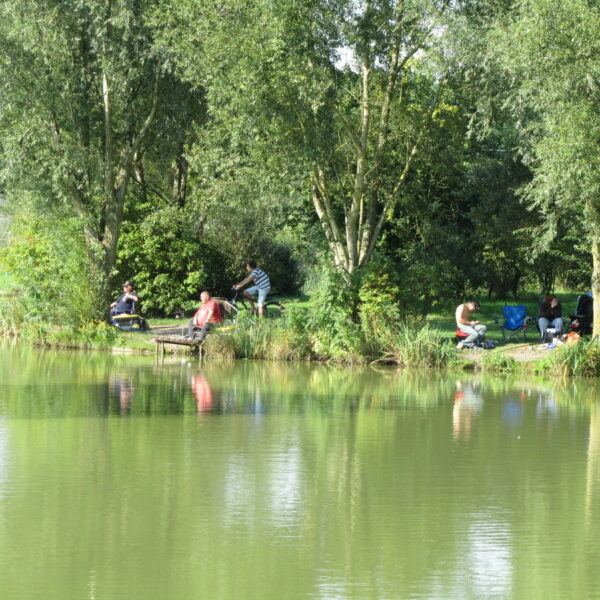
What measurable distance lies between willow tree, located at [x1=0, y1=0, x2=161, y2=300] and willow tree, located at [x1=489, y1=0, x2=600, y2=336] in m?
8.59

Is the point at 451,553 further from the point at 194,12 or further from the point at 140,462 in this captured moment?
the point at 194,12

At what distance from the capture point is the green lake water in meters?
8.15

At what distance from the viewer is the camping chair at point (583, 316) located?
23531mm

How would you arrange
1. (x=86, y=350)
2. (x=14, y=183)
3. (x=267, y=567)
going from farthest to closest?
1. (x=14, y=183)
2. (x=86, y=350)
3. (x=267, y=567)

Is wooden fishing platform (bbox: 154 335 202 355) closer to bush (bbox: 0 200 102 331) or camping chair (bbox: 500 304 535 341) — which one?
bush (bbox: 0 200 102 331)

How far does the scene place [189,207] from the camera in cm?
3011

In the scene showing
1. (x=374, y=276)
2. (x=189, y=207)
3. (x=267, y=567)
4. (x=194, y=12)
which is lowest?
(x=267, y=567)

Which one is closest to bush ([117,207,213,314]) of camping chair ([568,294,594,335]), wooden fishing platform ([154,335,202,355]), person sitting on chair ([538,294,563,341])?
wooden fishing platform ([154,335,202,355])

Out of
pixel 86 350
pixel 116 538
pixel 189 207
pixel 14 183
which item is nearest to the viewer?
pixel 116 538

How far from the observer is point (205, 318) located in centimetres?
2420

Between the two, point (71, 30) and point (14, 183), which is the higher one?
point (71, 30)

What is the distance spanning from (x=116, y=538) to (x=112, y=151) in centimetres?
1903

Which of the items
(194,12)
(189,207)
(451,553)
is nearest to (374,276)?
(194,12)

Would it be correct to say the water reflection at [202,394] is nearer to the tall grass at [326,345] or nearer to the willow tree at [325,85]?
the tall grass at [326,345]
